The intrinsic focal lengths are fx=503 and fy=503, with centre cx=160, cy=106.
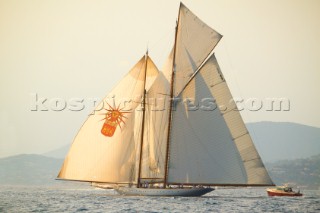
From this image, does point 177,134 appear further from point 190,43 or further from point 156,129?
point 190,43

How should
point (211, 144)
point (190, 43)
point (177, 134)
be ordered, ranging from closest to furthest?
1. point (211, 144)
2. point (177, 134)
3. point (190, 43)

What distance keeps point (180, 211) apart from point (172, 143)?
41.7ft

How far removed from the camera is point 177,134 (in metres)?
55.2

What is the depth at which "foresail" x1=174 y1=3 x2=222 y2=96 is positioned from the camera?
55406 millimetres

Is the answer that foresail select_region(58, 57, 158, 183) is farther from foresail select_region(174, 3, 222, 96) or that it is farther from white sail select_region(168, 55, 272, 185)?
white sail select_region(168, 55, 272, 185)

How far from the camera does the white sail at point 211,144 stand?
5406cm

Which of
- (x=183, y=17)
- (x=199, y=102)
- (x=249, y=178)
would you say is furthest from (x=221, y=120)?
(x=183, y=17)

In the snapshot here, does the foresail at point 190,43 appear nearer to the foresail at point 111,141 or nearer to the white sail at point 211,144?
the white sail at point 211,144

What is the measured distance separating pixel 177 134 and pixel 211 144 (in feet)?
12.8

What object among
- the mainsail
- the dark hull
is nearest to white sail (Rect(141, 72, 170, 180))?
the mainsail

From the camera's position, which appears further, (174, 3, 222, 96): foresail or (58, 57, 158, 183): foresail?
(174, 3, 222, 96): foresail

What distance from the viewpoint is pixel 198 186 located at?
57.6 meters

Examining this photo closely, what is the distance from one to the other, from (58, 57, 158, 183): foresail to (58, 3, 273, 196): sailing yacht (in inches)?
4.3

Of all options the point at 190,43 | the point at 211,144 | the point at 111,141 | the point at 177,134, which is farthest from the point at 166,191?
the point at 190,43
